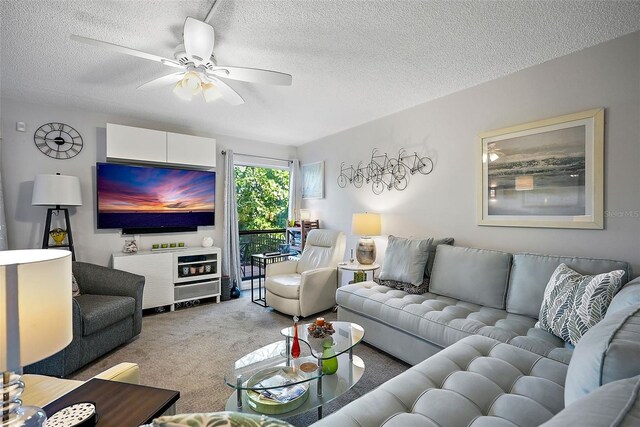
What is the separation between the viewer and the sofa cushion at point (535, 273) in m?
1.88

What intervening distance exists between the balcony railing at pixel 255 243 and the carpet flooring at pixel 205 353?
4.09ft

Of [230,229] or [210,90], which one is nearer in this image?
[210,90]

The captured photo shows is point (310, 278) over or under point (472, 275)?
under

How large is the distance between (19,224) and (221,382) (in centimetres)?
285

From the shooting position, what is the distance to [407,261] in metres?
2.73

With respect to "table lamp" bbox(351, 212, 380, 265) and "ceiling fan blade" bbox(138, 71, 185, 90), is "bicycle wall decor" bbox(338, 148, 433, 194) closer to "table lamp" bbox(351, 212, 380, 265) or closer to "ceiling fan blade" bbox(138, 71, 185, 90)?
"table lamp" bbox(351, 212, 380, 265)

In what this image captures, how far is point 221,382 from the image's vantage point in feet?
6.80

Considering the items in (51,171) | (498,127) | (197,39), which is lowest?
(51,171)

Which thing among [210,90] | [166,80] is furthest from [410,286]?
[166,80]

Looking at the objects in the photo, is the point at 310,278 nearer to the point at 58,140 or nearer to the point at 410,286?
the point at 410,286

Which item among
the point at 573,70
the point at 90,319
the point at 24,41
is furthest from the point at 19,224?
the point at 573,70

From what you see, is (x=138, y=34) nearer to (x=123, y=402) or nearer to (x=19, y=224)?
(x=123, y=402)

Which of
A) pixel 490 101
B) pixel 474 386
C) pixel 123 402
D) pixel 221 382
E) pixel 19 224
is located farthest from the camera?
pixel 19 224

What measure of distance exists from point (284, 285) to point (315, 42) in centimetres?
240
